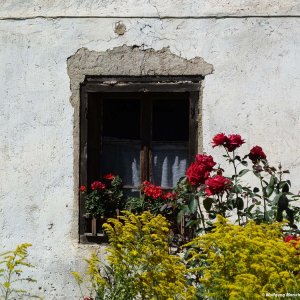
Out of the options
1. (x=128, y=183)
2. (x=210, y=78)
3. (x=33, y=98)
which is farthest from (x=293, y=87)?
(x=33, y=98)

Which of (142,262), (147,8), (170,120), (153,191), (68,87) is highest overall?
(147,8)

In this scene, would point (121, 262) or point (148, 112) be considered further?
point (148, 112)

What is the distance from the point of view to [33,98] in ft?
17.8

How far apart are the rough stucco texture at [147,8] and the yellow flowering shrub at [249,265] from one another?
2300 mm

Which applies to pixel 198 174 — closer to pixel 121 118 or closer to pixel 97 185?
pixel 97 185

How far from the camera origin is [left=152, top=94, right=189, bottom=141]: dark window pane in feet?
18.1

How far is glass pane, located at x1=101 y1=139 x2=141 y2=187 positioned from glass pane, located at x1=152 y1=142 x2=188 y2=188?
14cm

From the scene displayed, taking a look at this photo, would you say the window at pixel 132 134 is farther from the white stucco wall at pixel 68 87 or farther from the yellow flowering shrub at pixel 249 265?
the yellow flowering shrub at pixel 249 265

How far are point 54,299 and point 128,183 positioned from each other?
1.03 m

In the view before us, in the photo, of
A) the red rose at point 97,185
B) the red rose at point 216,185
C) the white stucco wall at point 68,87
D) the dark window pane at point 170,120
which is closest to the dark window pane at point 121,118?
the dark window pane at point 170,120

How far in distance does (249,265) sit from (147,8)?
273cm

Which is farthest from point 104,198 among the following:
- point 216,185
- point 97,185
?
point 216,185

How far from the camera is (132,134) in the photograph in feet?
18.3

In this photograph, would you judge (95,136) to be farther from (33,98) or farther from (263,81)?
(263,81)
